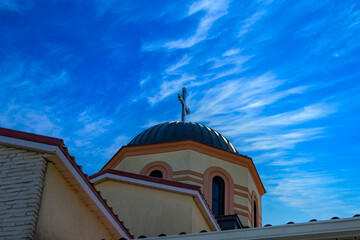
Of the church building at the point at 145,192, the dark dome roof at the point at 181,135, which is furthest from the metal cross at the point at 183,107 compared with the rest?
the dark dome roof at the point at 181,135

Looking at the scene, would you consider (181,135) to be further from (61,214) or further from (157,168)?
(61,214)

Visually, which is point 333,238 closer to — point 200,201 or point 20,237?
point 20,237

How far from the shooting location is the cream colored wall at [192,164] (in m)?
17.6

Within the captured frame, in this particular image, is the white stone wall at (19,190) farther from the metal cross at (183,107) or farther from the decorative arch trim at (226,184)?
the metal cross at (183,107)

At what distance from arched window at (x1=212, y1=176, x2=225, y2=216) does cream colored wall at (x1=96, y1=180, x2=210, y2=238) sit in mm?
4244

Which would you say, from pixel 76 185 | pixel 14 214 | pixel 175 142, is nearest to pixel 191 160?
pixel 175 142

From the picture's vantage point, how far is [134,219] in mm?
13008

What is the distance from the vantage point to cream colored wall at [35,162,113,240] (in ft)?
27.1

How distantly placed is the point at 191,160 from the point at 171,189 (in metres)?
4.60

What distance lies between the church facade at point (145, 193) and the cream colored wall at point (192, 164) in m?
0.04

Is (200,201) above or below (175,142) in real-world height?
below

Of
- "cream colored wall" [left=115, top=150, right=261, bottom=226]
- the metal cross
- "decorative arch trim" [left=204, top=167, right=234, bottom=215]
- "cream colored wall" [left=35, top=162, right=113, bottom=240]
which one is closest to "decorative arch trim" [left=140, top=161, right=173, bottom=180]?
"cream colored wall" [left=115, top=150, right=261, bottom=226]

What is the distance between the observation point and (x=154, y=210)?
1303cm

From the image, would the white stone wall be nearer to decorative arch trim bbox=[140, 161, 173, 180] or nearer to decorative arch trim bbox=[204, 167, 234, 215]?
decorative arch trim bbox=[140, 161, 173, 180]
